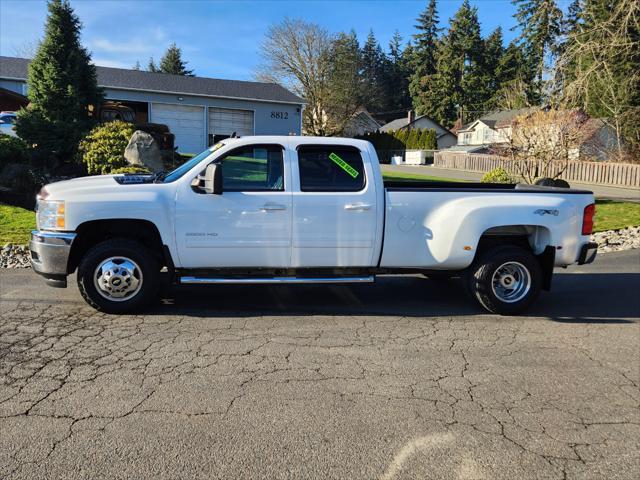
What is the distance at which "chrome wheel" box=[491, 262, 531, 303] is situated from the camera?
21.2 ft

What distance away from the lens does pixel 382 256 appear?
246 inches

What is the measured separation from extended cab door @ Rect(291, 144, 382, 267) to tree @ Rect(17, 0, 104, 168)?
12.5 m

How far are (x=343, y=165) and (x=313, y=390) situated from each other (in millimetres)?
2891

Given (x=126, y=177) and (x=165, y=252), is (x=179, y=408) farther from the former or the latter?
(x=126, y=177)

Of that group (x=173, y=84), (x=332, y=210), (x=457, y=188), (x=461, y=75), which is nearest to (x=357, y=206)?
(x=332, y=210)

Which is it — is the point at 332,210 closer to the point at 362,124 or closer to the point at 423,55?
the point at 362,124

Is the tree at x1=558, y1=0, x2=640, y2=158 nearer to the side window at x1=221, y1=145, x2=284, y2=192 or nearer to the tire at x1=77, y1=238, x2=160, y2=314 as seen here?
the side window at x1=221, y1=145, x2=284, y2=192

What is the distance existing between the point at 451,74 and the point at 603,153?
4968cm

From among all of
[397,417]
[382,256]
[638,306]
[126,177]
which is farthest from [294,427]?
[638,306]

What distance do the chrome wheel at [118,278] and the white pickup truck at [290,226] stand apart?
11mm

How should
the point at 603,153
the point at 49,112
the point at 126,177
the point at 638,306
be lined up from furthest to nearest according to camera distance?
the point at 603,153, the point at 49,112, the point at 638,306, the point at 126,177

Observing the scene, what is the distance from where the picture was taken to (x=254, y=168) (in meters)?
6.20

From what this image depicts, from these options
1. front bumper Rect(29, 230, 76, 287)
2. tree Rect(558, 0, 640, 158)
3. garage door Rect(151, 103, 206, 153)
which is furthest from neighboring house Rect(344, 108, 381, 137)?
front bumper Rect(29, 230, 76, 287)

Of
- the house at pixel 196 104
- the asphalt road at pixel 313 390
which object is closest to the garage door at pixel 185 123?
the house at pixel 196 104
